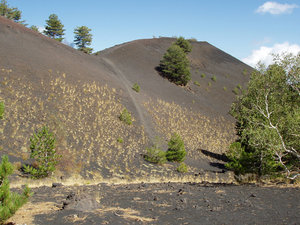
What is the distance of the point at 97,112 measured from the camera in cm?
2545

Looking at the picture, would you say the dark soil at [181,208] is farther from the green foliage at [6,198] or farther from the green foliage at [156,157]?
the green foliage at [156,157]

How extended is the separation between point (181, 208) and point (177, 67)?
42465 millimetres

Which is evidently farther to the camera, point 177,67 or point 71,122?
point 177,67

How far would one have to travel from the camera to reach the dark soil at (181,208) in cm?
599

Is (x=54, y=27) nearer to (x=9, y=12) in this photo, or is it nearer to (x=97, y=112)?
(x=9, y=12)

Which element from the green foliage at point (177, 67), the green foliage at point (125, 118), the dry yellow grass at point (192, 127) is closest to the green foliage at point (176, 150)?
the dry yellow grass at point (192, 127)

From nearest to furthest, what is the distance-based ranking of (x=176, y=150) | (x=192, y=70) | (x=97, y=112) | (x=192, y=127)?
(x=176, y=150), (x=97, y=112), (x=192, y=127), (x=192, y=70)

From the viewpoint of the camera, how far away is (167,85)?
46.2 m

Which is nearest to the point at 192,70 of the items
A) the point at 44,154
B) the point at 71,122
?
the point at 71,122

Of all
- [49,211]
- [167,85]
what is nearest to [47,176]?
[49,211]

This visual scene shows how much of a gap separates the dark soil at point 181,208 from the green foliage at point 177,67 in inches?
1586

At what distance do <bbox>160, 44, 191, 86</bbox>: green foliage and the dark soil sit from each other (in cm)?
4030

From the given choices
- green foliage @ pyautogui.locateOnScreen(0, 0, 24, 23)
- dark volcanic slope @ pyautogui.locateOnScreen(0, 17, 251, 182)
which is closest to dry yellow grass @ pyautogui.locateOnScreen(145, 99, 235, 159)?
dark volcanic slope @ pyautogui.locateOnScreen(0, 17, 251, 182)

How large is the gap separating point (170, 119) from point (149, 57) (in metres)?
25.7
